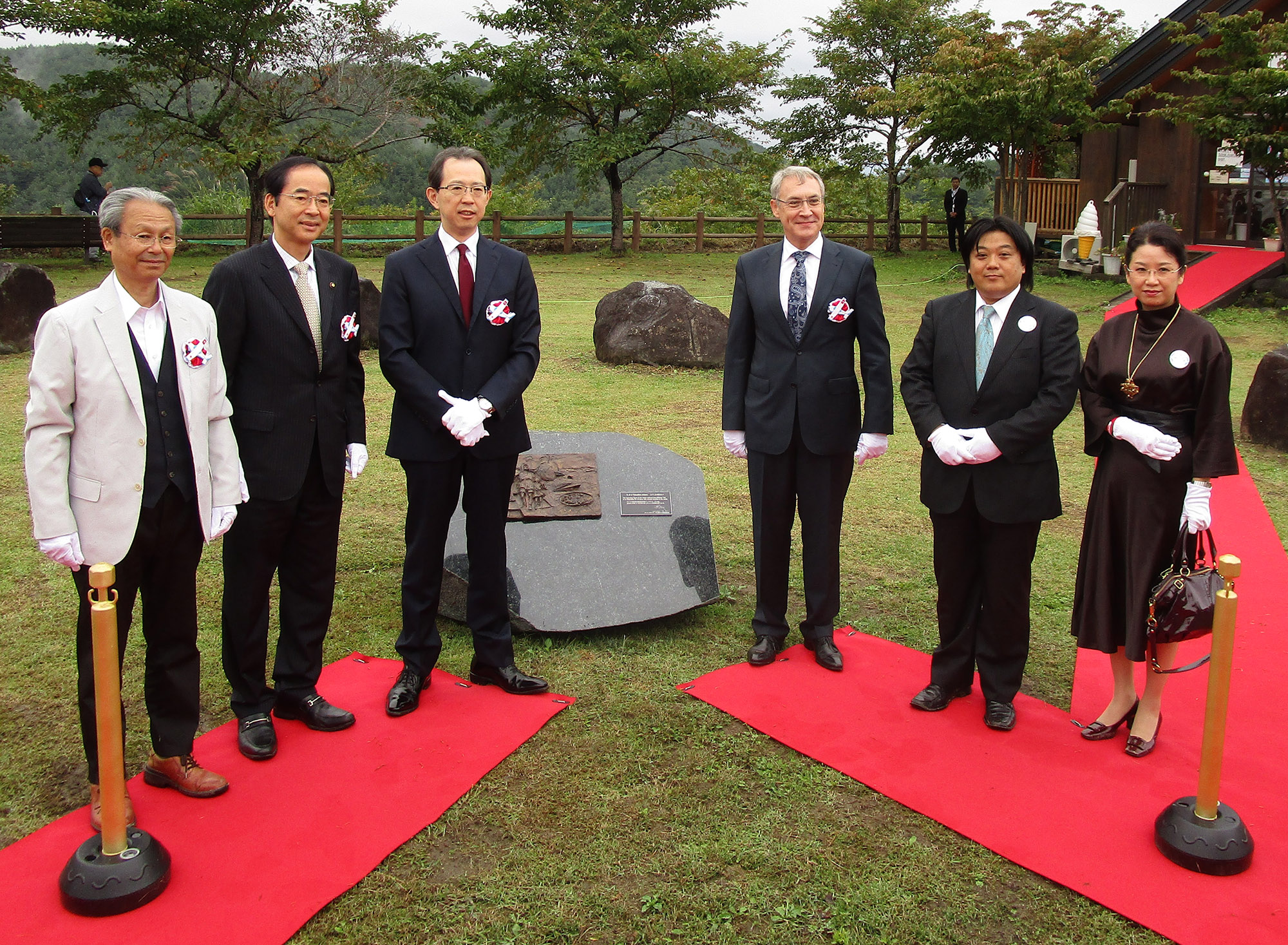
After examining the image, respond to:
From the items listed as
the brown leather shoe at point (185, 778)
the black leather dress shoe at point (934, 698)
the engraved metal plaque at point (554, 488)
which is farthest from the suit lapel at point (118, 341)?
the black leather dress shoe at point (934, 698)

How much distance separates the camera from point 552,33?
21.9 m

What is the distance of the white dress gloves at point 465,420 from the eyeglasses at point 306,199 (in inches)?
28.0

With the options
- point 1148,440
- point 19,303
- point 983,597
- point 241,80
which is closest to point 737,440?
point 983,597

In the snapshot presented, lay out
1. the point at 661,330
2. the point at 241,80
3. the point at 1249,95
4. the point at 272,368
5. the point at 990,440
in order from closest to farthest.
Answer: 1. the point at 272,368
2. the point at 990,440
3. the point at 661,330
4. the point at 1249,95
5. the point at 241,80

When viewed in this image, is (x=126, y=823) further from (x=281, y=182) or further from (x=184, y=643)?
(x=281, y=182)

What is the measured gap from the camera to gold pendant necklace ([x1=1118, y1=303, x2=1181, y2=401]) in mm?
3266

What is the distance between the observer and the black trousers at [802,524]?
13.3 ft

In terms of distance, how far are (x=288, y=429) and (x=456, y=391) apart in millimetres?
607

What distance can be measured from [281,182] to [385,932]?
7.23 ft

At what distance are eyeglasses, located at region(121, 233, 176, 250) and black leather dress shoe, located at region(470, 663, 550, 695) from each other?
1.83m

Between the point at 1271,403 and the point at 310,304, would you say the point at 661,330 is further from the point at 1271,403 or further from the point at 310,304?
the point at 310,304

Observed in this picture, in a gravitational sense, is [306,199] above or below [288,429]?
above

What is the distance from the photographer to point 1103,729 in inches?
137

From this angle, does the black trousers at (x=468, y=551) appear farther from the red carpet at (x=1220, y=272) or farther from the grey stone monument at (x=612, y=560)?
the red carpet at (x=1220, y=272)
